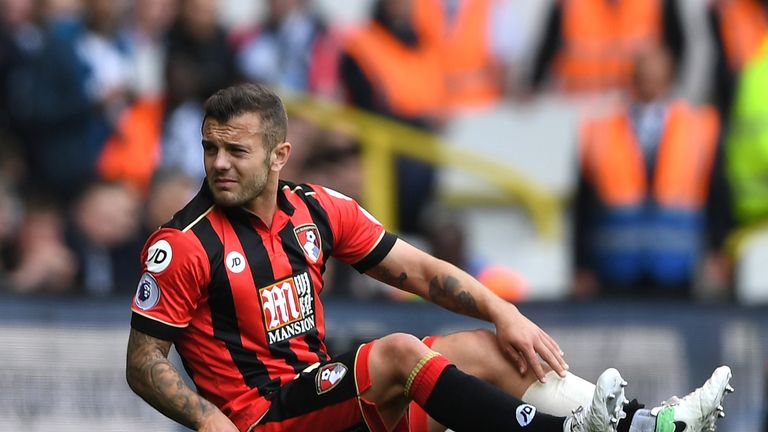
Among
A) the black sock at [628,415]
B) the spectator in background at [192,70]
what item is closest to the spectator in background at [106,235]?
the spectator in background at [192,70]

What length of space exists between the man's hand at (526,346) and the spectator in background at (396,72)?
5176 millimetres

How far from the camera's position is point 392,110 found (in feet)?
35.9

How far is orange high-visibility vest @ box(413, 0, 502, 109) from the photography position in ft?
35.8

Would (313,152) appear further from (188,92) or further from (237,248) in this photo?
(237,248)

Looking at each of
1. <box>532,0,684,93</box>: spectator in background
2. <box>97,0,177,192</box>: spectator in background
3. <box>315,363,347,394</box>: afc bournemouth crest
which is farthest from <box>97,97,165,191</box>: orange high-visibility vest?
<box>315,363,347,394</box>: afc bournemouth crest

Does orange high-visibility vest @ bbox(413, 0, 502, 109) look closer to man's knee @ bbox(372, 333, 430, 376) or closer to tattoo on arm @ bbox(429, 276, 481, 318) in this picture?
tattoo on arm @ bbox(429, 276, 481, 318)

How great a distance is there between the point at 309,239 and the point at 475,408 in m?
0.97

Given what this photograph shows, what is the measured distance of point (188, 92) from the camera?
410 inches

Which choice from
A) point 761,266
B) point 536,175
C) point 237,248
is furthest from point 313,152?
point 237,248

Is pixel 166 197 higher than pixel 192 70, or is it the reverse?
pixel 192 70

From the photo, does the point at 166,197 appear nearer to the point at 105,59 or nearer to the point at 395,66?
the point at 105,59

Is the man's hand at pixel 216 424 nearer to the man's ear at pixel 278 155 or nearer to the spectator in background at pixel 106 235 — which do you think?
the man's ear at pixel 278 155

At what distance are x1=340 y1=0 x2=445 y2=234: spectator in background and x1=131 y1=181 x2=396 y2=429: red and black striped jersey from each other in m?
5.07

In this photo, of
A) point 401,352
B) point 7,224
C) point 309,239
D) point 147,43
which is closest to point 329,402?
point 401,352
